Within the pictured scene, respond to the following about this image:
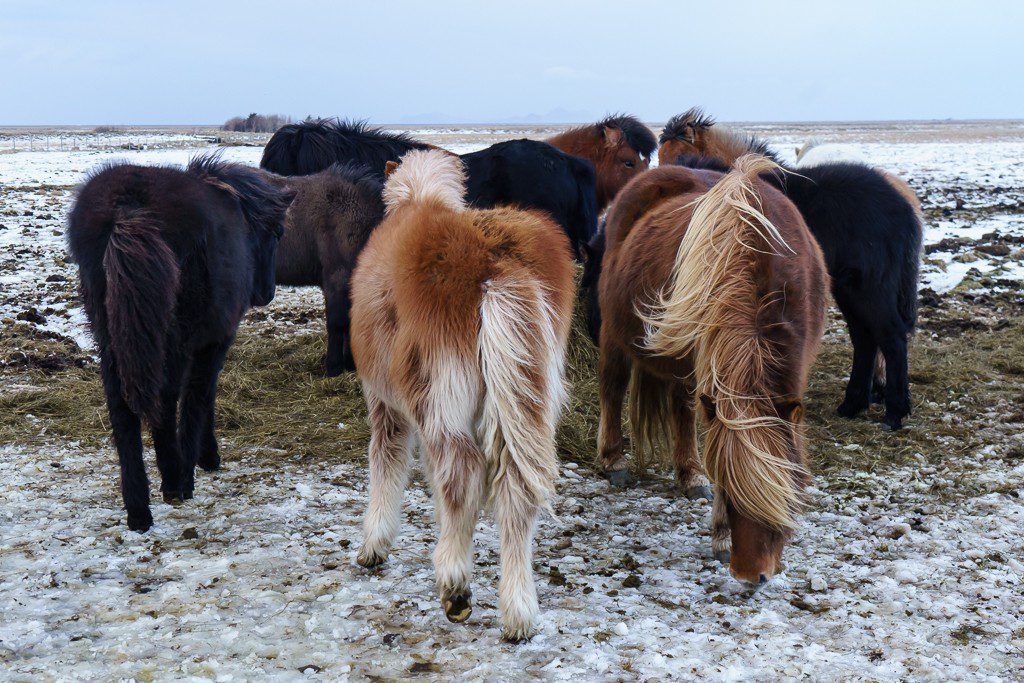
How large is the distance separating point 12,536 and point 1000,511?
4.87 m

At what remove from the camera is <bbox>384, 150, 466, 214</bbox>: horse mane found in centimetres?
338

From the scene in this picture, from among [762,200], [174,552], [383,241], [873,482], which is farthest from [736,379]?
[174,552]

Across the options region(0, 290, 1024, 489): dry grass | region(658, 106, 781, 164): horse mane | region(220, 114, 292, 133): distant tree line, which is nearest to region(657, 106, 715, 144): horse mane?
region(658, 106, 781, 164): horse mane

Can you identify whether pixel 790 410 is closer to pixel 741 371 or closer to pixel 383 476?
pixel 741 371

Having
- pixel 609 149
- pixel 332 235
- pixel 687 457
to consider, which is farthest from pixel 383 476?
pixel 609 149

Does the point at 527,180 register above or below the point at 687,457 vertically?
above

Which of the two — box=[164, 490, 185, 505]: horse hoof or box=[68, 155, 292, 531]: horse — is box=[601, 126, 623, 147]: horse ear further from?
box=[164, 490, 185, 505]: horse hoof

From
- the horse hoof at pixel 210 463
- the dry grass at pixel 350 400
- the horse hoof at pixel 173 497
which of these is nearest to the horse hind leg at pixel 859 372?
the dry grass at pixel 350 400

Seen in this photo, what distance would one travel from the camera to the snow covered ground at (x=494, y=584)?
2688mm

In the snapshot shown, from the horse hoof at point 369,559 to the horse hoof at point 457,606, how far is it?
63 cm

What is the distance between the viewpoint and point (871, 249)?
493 centimetres

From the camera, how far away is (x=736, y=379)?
2.79 metres

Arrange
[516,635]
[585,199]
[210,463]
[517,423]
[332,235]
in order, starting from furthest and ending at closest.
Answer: [585,199]
[332,235]
[210,463]
[516,635]
[517,423]

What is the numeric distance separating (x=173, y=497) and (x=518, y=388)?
7.51ft
